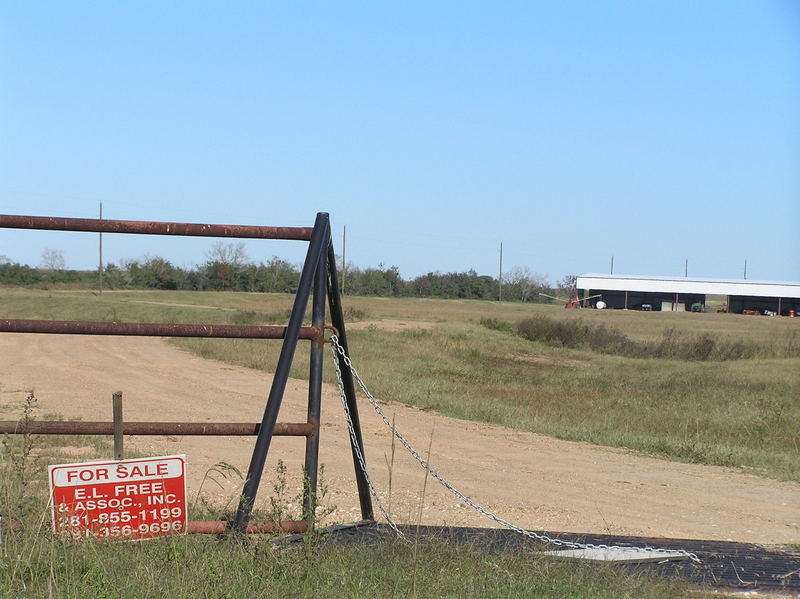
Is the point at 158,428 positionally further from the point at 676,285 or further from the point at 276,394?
the point at 676,285

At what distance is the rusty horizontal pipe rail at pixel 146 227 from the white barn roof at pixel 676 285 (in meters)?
83.6

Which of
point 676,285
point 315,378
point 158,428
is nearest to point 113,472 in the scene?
point 158,428

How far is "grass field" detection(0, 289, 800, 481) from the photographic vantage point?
43.0 ft

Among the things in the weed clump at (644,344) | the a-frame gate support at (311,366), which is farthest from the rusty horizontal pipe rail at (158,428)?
the weed clump at (644,344)

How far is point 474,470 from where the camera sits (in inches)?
379

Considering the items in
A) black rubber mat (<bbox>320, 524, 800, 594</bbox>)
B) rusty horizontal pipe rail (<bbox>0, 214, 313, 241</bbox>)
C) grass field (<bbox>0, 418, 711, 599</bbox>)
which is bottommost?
black rubber mat (<bbox>320, 524, 800, 594</bbox>)

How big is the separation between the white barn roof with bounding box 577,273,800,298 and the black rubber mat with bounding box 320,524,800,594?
82084mm

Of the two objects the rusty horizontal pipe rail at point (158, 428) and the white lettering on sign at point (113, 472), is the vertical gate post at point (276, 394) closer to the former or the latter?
the rusty horizontal pipe rail at point (158, 428)

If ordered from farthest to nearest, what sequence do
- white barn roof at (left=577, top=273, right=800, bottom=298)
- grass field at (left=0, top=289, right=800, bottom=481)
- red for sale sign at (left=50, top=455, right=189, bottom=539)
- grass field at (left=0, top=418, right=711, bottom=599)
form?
1. white barn roof at (left=577, top=273, right=800, bottom=298)
2. grass field at (left=0, top=289, right=800, bottom=481)
3. red for sale sign at (left=50, top=455, right=189, bottom=539)
4. grass field at (left=0, top=418, right=711, bottom=599)

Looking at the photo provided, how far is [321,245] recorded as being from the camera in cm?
449

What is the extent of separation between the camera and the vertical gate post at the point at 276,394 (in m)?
4.08

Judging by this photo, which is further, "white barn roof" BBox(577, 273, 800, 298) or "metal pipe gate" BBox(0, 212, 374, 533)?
"white barn roof" BBox(577, 273, 800, 298)

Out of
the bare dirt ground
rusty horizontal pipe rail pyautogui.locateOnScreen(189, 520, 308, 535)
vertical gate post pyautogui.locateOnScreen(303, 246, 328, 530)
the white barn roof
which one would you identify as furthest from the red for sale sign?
the white barn roof

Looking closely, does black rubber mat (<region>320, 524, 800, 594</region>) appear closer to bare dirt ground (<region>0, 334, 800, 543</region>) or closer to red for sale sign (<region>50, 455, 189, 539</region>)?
bare dirt ground (<region>0, 334, 800, 543</region>)
